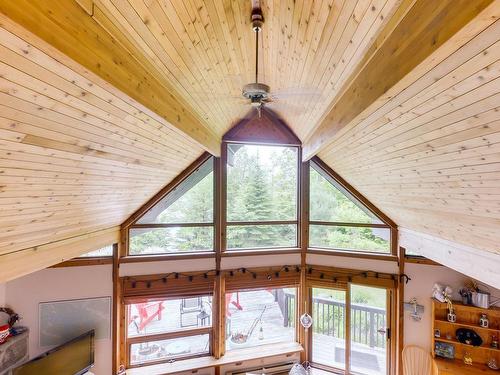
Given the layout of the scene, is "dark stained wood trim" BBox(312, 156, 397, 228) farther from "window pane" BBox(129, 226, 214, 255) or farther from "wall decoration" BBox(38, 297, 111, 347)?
"wall decoration" BBox(38, 297, 111, 347)

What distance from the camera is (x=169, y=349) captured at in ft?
15.2

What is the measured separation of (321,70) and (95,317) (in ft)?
15.8

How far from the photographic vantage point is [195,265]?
4.66m

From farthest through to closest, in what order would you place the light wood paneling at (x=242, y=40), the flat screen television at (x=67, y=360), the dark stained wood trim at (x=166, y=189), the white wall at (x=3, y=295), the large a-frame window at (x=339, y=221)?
the large a-frame window at (x=339, y=221)
the dark stained wood trim at (x=166, y=189)
the white wall at (x=3, y=295)
the flat screen television at (x=67, y=360)
the light wood paneling at (x=242, y=40)

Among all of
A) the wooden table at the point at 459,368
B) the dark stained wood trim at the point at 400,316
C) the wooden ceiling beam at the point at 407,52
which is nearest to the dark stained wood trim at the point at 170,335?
the dark stained wood trim at the point at 400,316

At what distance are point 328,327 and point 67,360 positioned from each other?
430 cm

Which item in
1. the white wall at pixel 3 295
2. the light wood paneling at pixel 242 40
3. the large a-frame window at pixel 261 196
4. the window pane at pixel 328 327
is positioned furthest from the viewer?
the large a-frame window at pixel 261 196

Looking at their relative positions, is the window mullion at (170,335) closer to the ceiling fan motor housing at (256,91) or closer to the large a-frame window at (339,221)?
the large a-frame window at (339,221)

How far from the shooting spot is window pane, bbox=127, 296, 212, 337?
4.50 meters

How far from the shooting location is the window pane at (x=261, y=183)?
5.00 m

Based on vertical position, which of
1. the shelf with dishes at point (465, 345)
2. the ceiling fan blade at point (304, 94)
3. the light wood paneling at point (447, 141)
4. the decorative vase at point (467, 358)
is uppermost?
the ceiling fan blade at point (304, 94)

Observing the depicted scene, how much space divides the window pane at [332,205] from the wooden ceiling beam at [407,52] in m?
2.91

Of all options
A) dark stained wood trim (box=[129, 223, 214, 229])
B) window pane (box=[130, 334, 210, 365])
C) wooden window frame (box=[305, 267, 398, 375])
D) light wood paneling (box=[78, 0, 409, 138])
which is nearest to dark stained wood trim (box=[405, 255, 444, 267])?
wooden window frame (box=[305, 267, 398, 375])

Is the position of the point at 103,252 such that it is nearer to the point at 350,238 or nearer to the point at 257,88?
the point at 257,88
